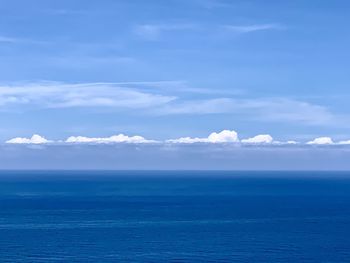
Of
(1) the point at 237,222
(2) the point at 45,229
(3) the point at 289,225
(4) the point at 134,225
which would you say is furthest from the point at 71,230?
(3) the point at 289,225

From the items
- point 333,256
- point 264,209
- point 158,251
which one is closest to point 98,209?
point 264,209

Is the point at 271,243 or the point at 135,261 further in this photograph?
the point at 271,243

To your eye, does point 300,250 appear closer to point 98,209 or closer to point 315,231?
point 315,231

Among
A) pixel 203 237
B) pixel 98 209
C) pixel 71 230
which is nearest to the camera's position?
pixel 203 237

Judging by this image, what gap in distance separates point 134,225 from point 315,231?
47293 millimetres

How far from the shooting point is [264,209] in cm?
19338

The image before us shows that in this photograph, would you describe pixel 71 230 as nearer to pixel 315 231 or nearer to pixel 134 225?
pixel 134 225

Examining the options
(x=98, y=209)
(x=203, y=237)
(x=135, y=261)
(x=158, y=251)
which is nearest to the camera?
(x=135, y=261)

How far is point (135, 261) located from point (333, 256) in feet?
126

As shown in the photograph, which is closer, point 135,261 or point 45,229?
point 135,261

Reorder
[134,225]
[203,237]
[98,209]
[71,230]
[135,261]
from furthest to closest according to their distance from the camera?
[98,209] → [134,225] → [71,230] → [203,237] → [135,261]

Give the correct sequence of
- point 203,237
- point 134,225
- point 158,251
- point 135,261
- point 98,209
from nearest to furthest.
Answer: point 135,261, point 158,251, point 203,237, point 134,225, point 98,209

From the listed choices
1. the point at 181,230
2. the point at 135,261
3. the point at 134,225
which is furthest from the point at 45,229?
the point at 135,261

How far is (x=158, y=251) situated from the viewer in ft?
363
